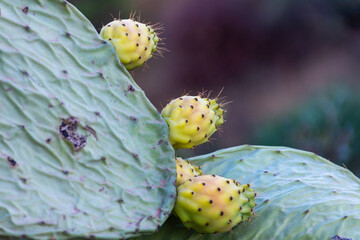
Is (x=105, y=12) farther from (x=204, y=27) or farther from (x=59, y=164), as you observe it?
(x=59, y=164)

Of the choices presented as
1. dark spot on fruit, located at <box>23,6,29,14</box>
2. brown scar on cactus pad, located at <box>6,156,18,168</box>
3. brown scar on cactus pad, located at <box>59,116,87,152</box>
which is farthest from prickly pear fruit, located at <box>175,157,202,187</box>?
dark spot on fruit, located at <box>23,6,29,14</box>

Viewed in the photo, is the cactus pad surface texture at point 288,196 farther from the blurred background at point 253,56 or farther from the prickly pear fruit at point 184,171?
the blurred background at point 253,56

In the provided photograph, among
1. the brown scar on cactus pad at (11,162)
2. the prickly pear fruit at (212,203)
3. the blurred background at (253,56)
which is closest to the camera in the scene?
the brown scar on cactus pad at (11,162)

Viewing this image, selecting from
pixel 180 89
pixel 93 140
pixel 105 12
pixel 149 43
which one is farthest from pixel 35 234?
pixel 105 12

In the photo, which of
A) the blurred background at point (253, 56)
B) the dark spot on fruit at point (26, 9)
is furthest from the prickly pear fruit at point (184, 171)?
the blurred background at point (253, 56)

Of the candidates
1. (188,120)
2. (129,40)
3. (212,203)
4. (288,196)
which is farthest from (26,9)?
(288,196)

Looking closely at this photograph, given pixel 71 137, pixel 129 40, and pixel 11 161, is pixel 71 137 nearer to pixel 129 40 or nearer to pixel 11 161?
pixel 11 161

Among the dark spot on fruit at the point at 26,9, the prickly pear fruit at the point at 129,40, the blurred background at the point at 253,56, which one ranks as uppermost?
the dark spot on fruit at the point at 26,9
